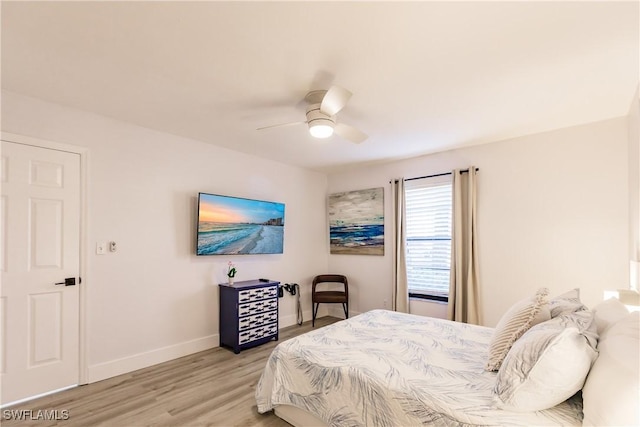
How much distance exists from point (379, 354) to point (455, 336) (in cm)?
78

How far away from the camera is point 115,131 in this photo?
3.16 meters

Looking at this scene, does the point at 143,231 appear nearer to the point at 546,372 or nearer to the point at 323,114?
the point at 323,114

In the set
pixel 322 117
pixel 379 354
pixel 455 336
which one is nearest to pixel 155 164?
pixel 322 117

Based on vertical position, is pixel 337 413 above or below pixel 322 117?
below

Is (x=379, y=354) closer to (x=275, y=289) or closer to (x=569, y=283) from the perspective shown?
(x=275, y=289)

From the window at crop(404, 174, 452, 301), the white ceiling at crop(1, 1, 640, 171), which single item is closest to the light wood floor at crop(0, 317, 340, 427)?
the window at crop(404, 174, 452, 301)

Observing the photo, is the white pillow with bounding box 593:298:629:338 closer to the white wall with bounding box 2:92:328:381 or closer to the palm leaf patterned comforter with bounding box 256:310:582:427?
the palm leaf patterned comforter with bounding box 256:310:582:427

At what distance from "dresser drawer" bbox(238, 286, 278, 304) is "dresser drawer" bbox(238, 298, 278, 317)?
50 mm

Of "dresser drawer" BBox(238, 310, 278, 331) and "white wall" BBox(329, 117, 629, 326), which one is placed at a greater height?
"white wall" BBox(329, 117, 629, 326)

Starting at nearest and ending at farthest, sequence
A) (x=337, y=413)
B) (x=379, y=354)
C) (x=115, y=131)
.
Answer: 1. (x=337, y=413)
2. (x=379, y=354)
3. (x=115, y=131)

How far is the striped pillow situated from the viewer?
1.84m

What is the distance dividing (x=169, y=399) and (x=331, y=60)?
295 centimetres

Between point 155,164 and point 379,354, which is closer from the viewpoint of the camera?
point 379,354

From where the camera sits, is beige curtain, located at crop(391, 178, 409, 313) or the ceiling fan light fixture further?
beige curtain, located at crop(391, 178, 409, 313)
